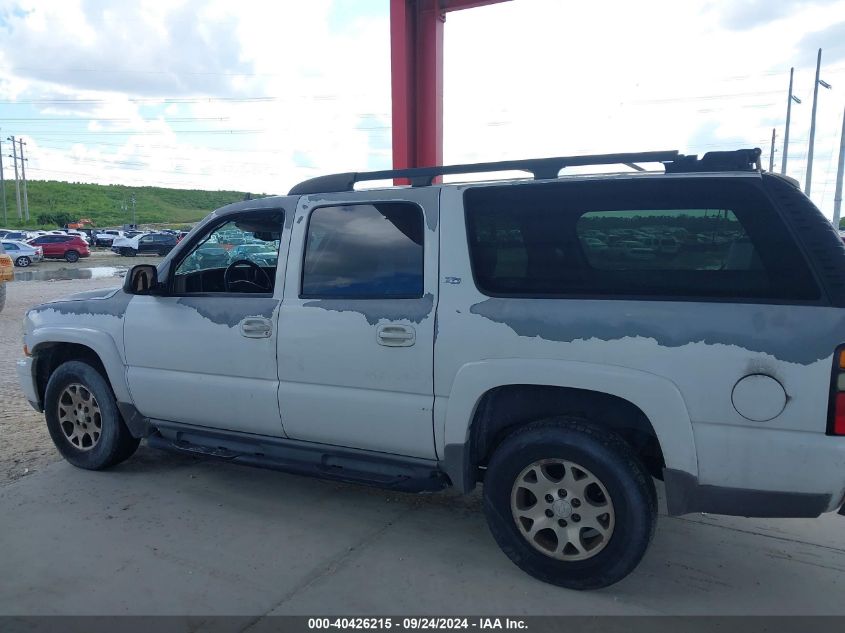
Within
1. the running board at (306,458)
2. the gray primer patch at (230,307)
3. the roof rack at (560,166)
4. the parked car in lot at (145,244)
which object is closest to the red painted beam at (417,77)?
the roof rack at (560,166)

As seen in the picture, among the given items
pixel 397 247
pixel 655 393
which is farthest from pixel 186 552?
pixel 655 393

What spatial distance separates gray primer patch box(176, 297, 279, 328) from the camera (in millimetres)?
3923

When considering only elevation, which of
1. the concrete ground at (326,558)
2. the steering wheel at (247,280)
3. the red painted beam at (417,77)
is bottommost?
the concrete ground at (326,558)

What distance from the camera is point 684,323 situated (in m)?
2.89

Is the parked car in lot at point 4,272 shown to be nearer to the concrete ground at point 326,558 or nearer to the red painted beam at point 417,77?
the red painted beam at point 417,77

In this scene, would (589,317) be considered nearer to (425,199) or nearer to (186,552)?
(425,199)

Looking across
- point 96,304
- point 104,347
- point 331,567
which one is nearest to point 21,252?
point 96,304

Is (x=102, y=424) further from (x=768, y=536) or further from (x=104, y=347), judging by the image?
(x=768, y=536)

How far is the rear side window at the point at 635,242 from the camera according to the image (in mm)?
2852

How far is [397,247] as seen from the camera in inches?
144

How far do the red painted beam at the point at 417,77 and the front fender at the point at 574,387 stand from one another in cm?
553

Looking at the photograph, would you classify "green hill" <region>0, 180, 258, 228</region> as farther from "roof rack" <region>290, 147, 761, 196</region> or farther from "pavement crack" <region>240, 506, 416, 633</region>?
"pavement crack" <region>240, 506, 416, 633</region>

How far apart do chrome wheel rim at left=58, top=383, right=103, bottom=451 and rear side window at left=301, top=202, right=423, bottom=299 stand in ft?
6.72

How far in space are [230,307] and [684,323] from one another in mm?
2556
